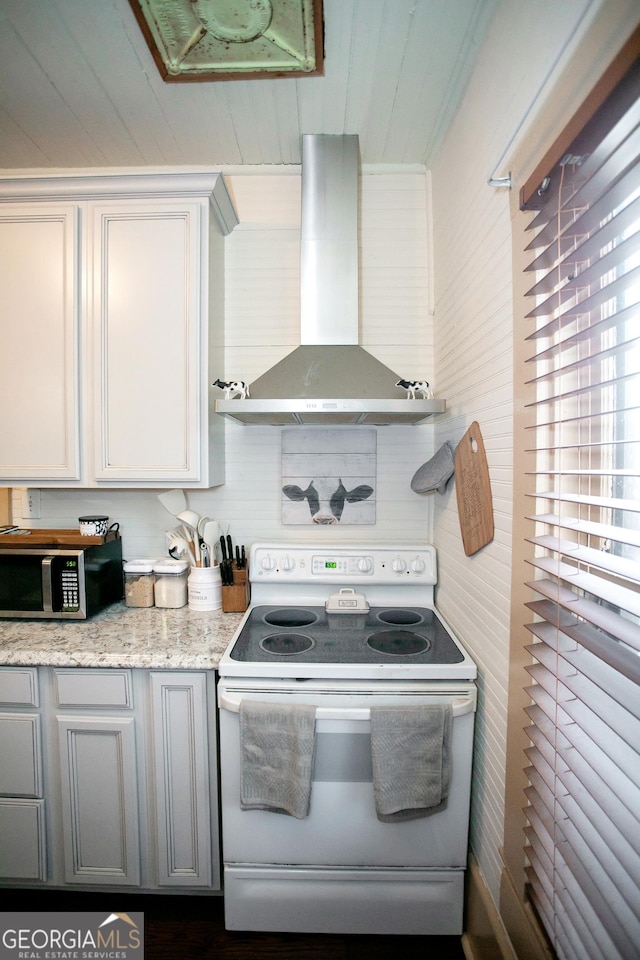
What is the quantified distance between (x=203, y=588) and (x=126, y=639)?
35 cm

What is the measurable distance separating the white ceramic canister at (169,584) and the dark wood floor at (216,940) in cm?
97

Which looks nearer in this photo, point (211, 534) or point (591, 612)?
point (591, 612)

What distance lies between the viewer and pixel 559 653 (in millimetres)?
822

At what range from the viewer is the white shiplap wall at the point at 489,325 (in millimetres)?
1027

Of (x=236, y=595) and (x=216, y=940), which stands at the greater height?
(x=236, y=595)

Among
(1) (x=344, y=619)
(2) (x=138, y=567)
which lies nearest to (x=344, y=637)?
(1) (x=344, y=619)

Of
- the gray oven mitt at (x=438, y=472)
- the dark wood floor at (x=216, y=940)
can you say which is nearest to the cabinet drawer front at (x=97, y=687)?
the dark wood floor at (x=216, y=940)

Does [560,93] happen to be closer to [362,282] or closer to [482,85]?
[482,85]

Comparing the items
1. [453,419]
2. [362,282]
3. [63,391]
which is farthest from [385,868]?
[362,282]

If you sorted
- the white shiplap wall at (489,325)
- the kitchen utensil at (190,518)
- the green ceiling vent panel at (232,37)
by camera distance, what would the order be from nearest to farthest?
the white shiplap wall at (489,325) < the green ceiling vent panel at (232,37) < the kitchen utensil at (190,518)

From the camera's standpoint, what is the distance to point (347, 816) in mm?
1275

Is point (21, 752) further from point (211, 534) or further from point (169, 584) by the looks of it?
point (211, 534)

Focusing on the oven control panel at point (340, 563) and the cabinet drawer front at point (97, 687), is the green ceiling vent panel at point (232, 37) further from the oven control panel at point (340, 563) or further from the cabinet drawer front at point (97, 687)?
the cabinet drawer front at point (97, 687)

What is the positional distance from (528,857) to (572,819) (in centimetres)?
30
